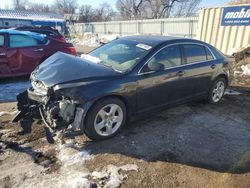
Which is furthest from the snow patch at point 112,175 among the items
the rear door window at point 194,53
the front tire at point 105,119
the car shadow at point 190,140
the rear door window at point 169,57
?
the rear door window at point 194,53

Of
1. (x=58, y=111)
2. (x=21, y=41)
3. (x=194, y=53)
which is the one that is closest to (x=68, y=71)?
(x=58, y=111)

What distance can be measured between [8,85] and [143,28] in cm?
1990

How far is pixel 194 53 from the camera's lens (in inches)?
228

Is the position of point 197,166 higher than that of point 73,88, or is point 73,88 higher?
point 73,88

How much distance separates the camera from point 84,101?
403 centimetres

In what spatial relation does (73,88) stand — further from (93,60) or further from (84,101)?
(93,60)

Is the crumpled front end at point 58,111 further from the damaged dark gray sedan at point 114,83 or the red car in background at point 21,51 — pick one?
the red car in background at point 21,51

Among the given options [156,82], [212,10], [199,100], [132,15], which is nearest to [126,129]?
[156,82]

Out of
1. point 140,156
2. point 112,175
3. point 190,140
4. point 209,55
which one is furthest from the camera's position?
point 209,55

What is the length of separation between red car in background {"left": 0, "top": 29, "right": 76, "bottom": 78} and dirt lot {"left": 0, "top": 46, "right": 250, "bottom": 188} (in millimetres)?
3108

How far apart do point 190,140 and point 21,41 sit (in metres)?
6.25

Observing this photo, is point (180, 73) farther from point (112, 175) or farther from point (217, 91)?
A: point (112, 175)

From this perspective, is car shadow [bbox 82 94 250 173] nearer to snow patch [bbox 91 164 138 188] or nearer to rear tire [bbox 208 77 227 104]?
snow patch [bbox 91 164 138 188]

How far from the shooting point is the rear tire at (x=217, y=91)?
21.1ft
